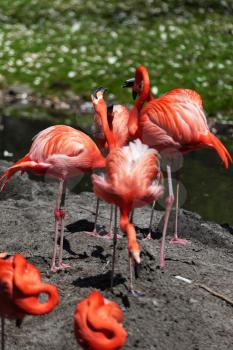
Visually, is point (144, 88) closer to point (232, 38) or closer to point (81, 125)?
point (81, 125)

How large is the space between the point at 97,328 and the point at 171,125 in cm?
278

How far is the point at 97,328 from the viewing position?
4707 mm

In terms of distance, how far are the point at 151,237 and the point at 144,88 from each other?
1654 mm

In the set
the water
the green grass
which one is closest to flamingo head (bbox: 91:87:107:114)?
the water

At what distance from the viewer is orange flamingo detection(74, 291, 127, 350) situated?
15.4 feet

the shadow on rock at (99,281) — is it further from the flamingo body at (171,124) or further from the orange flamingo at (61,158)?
the flamingo body at (171,124)

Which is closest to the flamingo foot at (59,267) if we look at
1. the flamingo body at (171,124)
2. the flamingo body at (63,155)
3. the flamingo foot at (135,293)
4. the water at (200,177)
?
the flamingo body at (63,155)

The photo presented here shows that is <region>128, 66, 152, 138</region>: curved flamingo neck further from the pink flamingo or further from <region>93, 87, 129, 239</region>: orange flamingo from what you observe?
the pink flamingo

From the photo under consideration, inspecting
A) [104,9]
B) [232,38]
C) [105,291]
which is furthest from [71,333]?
[104,9]

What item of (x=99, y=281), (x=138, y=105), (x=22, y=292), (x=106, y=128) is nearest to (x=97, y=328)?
(x=22, y=292)

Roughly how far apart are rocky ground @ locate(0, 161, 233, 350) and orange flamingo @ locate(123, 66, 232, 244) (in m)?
0.75

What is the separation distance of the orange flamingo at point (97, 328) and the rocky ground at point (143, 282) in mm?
831

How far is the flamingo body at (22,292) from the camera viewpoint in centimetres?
490

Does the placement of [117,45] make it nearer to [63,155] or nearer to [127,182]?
[63,155]
